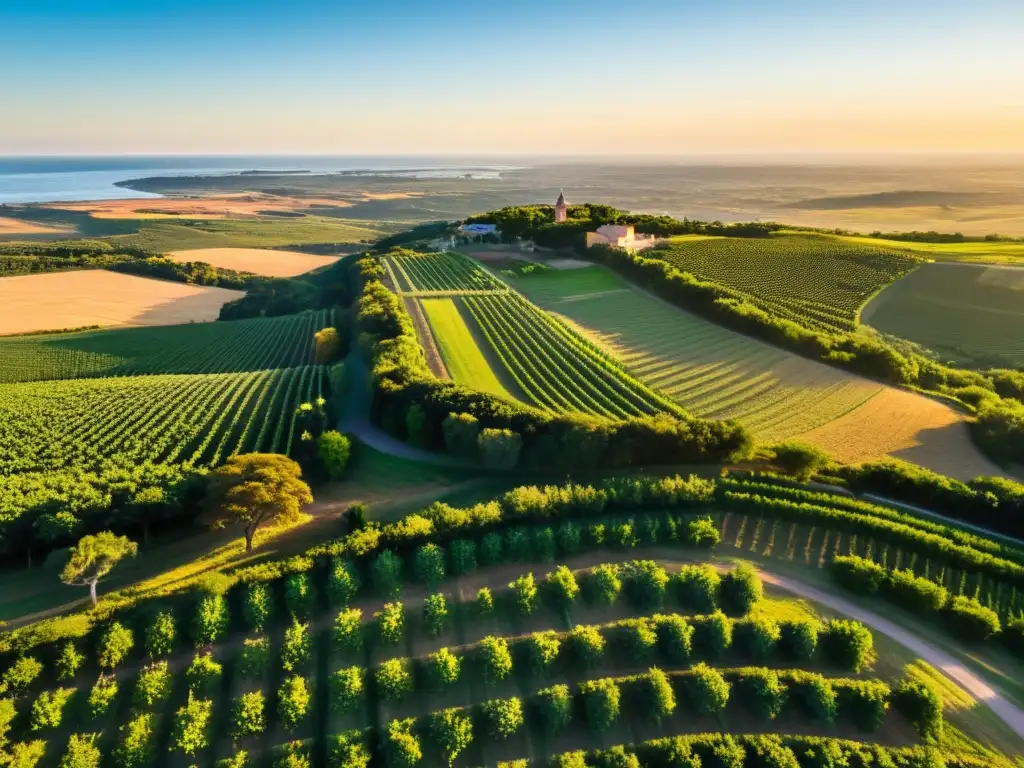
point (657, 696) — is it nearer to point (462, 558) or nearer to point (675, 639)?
point (675, 639)

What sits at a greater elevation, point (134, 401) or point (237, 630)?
point (134, 401)

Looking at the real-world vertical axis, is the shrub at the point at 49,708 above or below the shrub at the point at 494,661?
below

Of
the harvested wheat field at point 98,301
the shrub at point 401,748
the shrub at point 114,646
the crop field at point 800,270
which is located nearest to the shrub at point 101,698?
the shrub at point 114,646

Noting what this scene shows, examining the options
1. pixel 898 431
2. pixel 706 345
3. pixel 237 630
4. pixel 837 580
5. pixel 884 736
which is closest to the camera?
pixel 884 736

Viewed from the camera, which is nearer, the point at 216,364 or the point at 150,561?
the point at 150,561

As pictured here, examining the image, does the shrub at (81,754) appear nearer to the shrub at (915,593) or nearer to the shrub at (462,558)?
the shrub at (462,558)

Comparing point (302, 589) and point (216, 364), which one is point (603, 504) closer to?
point (302, 589)

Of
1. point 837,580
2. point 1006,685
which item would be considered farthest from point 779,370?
point 1006,685
